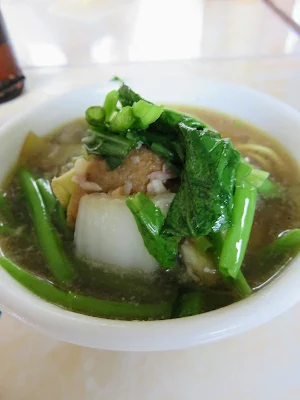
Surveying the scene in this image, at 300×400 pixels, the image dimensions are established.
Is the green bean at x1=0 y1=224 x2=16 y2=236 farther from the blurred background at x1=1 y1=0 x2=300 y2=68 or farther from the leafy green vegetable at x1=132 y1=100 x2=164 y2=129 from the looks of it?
the blurred background at x1=1 y1=0 x2=300 y2=68

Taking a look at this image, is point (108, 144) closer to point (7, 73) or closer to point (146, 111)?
point (146, 111)

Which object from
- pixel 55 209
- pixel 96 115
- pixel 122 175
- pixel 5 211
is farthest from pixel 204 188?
pixel 5 211

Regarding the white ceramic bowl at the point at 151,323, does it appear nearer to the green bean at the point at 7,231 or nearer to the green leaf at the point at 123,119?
the green bean at the point at 7,231

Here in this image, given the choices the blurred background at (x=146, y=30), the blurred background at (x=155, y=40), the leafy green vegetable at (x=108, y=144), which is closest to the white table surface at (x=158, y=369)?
the leafy green vegetable at (x=108, y=144)

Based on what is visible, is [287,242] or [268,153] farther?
[268,153]

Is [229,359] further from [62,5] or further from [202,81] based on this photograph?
[62,5]

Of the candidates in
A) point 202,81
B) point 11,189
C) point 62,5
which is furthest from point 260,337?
point 62,5
